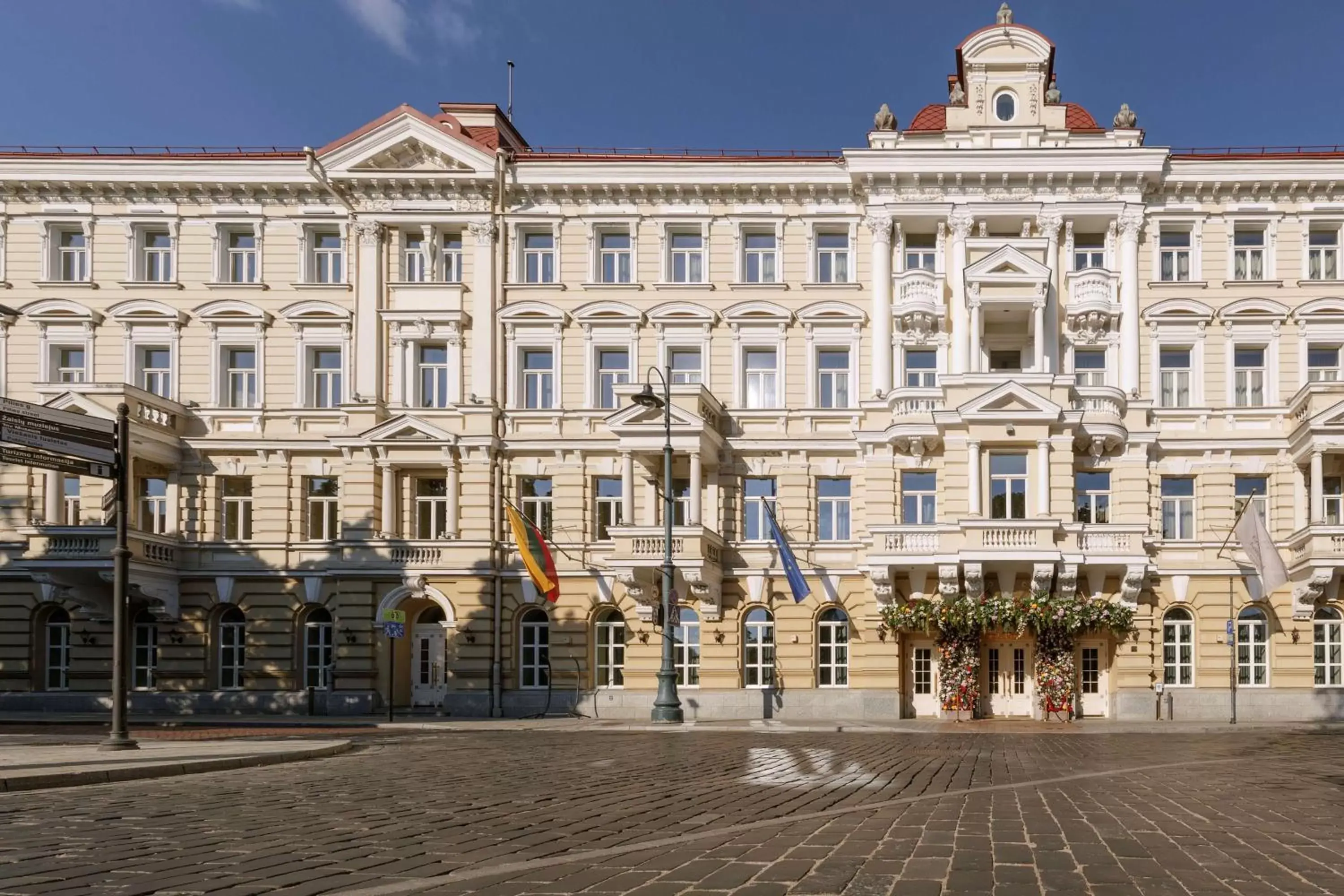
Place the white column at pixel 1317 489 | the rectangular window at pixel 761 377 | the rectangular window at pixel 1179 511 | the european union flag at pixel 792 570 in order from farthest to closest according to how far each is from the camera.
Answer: the rectangular window at pixel 761 377, the rectangular window at pixel 1179 511, the white column at pixel 1317 489, the european union flag at pixel 792 570

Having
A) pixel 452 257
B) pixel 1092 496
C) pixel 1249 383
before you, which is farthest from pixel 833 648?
pixel 452 257

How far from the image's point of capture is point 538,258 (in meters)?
38.7

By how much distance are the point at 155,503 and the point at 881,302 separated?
71.7 ft

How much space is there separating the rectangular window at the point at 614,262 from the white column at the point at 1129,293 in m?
14.1

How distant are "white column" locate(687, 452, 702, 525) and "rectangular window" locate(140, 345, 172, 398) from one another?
15.6 metres

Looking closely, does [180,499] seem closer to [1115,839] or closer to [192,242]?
[192,242]

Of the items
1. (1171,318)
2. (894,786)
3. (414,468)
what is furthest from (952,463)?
(894,786)

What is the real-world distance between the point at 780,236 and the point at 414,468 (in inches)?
495

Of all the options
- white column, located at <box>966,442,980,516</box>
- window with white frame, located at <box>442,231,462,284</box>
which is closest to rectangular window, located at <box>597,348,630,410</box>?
window with white frame, located at <box>442,231,462,284</box>

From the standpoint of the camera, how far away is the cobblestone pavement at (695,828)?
368 inches

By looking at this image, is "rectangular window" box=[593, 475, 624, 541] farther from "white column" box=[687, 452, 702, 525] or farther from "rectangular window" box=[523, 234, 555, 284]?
"rectangular window" box=[523, 234, 555, 284]

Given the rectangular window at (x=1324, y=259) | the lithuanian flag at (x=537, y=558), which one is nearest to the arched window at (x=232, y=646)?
the lithuanian flag at (x=537, y=558)

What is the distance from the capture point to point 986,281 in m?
35.8

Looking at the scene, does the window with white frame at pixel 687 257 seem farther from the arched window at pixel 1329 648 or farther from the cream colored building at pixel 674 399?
the arched window at pixel 1329 648
